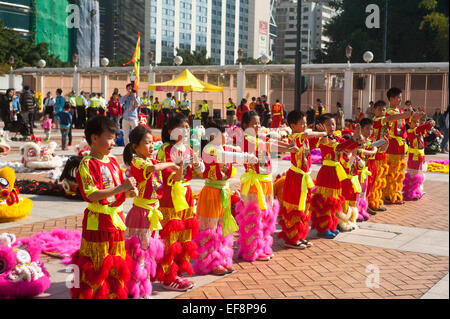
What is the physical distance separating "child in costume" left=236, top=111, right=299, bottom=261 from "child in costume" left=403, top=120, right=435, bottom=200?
4.94m

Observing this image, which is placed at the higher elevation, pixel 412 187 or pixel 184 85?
pixel 184 85

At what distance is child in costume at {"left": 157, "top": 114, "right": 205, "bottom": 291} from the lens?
4660mm

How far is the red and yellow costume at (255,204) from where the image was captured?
5727 millimetres

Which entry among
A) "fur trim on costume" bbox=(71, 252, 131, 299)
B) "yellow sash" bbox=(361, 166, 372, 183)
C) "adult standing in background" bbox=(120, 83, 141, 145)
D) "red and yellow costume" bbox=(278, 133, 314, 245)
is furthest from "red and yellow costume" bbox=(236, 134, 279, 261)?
"adult standing in background" bbox=(120, 83, 141, 145)

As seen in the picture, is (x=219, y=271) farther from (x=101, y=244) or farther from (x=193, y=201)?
(x=101, y=244)

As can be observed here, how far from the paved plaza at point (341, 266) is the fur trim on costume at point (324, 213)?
0.18 m

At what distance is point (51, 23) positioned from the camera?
63.6 meters

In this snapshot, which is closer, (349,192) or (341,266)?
(341,266)

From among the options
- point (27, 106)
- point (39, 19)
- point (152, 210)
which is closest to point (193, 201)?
point (152, 210)

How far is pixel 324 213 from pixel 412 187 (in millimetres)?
3713

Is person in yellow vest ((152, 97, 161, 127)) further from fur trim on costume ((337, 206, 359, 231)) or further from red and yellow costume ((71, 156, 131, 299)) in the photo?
red and yellow costume ((71, 156, 131, 299))

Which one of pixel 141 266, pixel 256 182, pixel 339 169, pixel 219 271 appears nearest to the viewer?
pixel 141 266
